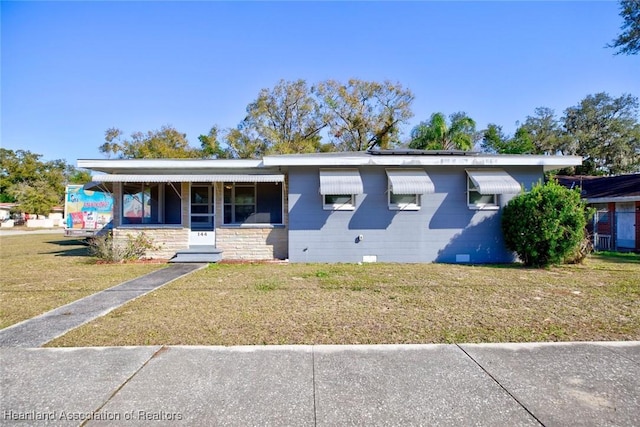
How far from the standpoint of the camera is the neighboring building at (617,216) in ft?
47.9

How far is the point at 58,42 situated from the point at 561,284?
16860mm

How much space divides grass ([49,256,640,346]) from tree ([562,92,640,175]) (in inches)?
1305

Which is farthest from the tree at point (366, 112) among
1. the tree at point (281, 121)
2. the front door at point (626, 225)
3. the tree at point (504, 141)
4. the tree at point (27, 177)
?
the tree at point (27, 177)

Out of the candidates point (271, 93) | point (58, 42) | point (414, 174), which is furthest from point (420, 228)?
point (271, 93)

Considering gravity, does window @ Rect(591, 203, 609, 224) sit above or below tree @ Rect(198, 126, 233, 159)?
below

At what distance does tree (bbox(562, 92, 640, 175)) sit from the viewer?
33344mm

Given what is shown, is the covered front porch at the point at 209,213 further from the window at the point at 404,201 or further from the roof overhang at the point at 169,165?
the window at the point at 404,201

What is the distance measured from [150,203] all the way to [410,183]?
9.44 meters

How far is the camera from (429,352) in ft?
12.5

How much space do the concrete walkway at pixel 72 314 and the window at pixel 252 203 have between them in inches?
158

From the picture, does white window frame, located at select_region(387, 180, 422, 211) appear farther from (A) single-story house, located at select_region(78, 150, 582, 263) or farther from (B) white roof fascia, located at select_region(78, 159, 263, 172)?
(B) white roof fascia, located at select_region(78, 159, 263, 172)

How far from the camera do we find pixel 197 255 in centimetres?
1115

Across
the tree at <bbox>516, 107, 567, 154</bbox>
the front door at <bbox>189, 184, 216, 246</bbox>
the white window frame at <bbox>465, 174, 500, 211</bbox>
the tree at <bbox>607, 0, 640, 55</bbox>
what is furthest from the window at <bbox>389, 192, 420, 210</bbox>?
the tree at <bbox>516, 107, 567, 154</bbox>

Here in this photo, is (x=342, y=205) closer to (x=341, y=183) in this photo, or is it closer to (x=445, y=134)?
(x=341, y=183)
